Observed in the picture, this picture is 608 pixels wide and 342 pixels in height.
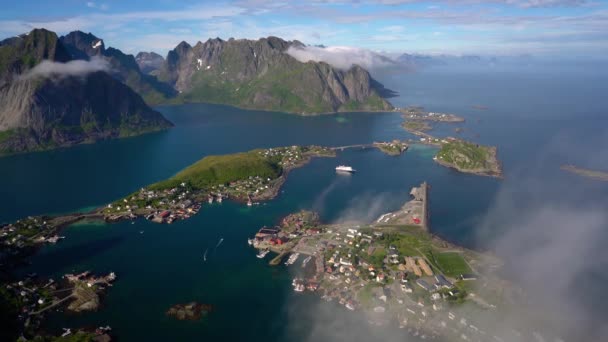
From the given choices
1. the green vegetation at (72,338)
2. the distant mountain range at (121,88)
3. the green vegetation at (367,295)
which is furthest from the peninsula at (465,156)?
the green vegetation at (72,338)

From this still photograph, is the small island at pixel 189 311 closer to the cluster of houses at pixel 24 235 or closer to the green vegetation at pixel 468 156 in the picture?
the cluster of houses at pixel 24 235

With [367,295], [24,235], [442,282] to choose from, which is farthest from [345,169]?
[24,235]


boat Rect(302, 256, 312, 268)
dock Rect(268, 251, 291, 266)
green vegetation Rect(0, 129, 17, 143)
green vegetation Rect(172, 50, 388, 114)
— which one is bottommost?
boat Rect(302, 256, 312, 268)

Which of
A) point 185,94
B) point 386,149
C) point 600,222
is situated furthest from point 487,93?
point 600,222

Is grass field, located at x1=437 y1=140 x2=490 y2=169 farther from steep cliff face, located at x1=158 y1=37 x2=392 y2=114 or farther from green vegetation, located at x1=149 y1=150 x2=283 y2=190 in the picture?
steep cliff face, located at x1=158 y1=37 x2=392 y2=114

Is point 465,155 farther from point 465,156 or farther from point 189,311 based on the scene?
point 189,311

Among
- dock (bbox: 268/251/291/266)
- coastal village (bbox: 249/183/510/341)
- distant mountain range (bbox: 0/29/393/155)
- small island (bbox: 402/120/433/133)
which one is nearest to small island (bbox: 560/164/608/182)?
coastal village (bbox: 249/183/510/341)

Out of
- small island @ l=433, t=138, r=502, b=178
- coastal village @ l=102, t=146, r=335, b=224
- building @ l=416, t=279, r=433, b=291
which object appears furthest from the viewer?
small island @ l=433, t=138, r=502, b=178

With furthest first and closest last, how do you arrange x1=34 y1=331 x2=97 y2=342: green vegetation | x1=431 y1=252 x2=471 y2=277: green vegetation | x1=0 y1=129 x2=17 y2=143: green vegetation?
x1=0 y1=129 x2=17 y2=143: green vegetation → x1=431 y1=252 x2=471 y2=277: green vegetation → x1=34 y1=331 x2=97 y2=342: green vegetation
